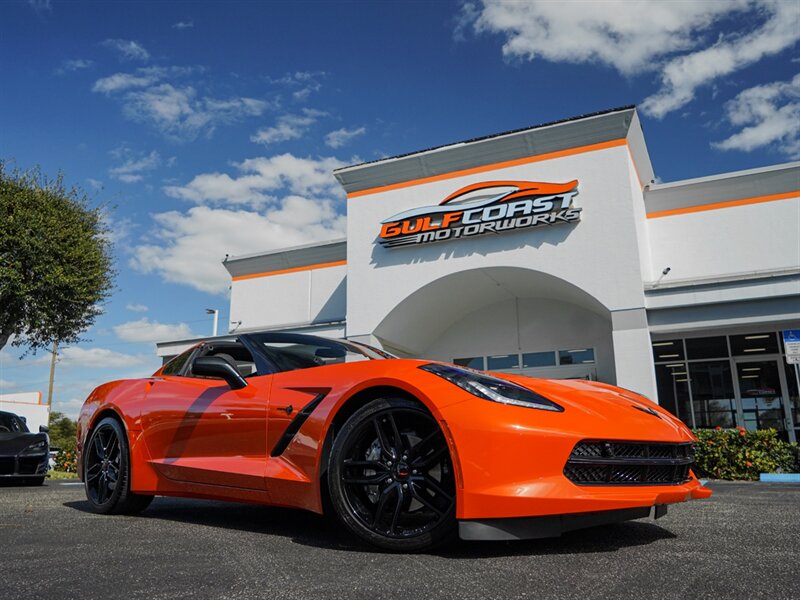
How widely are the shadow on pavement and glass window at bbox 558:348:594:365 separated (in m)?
12.3

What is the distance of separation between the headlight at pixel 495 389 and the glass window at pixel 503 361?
1393cm

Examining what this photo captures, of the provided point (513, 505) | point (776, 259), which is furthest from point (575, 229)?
point (513, 505)

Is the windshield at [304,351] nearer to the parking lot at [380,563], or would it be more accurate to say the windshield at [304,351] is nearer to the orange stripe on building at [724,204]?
the parking lot at [380,563]

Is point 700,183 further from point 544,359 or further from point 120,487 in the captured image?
point 120,487

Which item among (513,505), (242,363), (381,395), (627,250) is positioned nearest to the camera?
(513,505)

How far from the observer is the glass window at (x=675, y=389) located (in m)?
15.1

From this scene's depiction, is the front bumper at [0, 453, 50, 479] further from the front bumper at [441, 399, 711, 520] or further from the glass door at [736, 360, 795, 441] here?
the glass door at [736, 360, 795, 441]

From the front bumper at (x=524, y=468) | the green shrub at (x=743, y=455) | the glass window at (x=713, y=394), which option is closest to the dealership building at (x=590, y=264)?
the glass window at (x=713, y=394)

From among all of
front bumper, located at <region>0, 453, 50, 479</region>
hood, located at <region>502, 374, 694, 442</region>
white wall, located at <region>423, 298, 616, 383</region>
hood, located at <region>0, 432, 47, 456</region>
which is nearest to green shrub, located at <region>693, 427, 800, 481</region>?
white wall, located at <region>423, 298, 616, 383</region>

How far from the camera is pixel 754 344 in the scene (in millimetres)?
14445

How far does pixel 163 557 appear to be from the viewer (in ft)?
8.87

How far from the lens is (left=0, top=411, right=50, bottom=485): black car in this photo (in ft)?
28.0

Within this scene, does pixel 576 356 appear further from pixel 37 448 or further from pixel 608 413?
pixel 608 413

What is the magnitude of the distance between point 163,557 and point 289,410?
3.12 feet
